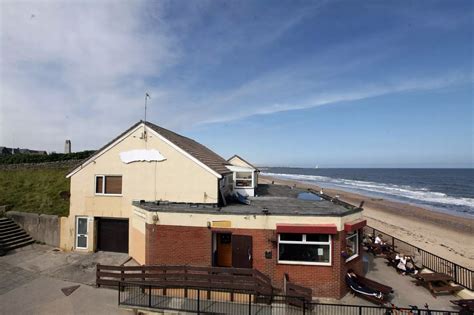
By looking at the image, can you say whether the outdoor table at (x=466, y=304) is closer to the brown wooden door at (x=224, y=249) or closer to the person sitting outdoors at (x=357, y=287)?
the person sitting outdoors at (x=357, y=287)

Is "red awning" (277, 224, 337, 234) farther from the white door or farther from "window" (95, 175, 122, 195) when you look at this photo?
the white door

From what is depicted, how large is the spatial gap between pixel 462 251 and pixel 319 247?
60.7ft

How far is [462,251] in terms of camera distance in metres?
22.1

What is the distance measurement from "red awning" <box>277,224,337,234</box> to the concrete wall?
48.3 feet

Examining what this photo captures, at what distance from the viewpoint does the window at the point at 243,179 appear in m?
19.2

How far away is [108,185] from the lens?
16828mm

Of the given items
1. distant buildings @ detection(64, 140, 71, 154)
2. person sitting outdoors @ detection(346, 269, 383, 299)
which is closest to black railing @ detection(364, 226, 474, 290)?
person sitting outdoors @ detection(346, 269, 383, 299)

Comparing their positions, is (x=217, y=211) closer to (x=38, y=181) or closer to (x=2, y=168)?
(x=38, y=181)

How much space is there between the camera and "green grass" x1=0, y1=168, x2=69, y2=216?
20181 mm

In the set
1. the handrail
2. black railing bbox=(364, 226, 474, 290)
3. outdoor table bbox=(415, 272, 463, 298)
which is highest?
the handrail

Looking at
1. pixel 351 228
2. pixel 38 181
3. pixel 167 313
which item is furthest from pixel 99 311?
pixel 38 181

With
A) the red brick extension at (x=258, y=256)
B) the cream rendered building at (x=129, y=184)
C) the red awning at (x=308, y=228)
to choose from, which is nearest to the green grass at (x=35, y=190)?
the cream rendered building at (x=129, y=184)

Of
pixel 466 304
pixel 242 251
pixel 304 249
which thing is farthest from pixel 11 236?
pixel 466 304

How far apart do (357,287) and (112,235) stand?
543 inches
